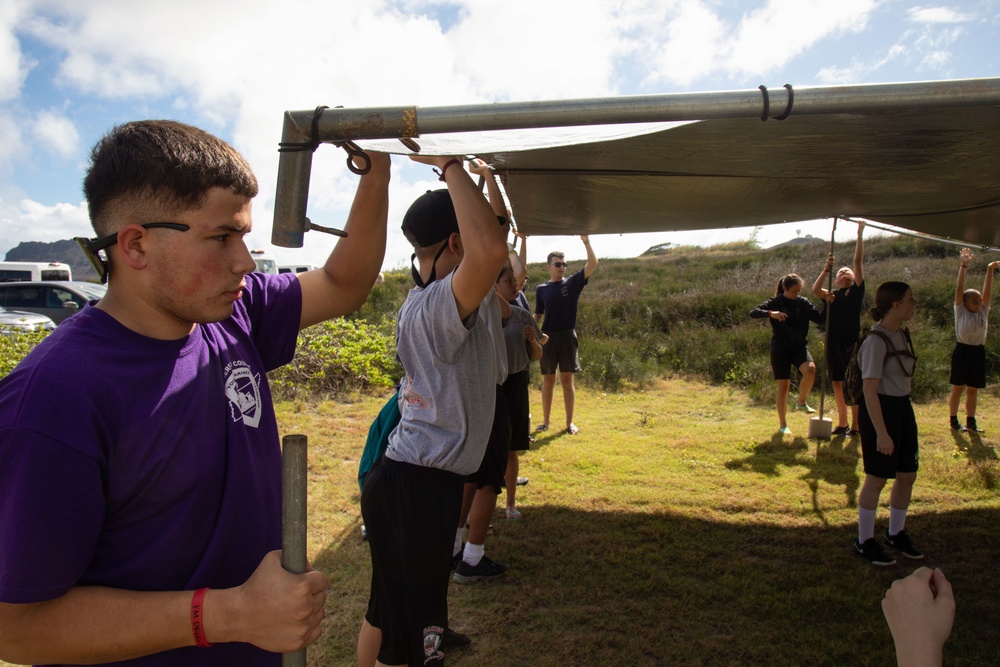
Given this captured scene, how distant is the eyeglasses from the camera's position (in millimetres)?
1074

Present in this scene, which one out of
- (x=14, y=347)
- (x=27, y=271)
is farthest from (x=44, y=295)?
(x=14, y=347)

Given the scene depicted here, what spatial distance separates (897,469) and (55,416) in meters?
4.56

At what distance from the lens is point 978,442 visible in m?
7.00

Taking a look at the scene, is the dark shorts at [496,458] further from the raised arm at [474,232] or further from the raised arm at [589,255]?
the raised arm at [589,255]

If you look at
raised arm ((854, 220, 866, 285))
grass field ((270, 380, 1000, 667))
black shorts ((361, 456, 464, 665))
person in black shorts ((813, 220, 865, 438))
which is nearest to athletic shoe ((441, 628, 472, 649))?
grass field ((270, 380, 1000, 667))

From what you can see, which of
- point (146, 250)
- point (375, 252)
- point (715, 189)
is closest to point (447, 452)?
point (375, 252)

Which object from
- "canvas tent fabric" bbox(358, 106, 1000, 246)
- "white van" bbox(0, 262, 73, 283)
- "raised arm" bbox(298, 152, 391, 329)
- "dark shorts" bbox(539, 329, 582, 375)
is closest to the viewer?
"raised arm" bbox(298, 152, 391, 329)

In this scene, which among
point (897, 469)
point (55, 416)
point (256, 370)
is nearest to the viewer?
point (55, 416)

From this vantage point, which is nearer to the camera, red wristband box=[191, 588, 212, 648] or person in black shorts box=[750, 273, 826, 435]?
red wristband box=[191, 588, 212, 648]

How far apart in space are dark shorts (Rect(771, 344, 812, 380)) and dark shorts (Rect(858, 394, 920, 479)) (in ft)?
11.0

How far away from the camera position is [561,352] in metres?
7.47

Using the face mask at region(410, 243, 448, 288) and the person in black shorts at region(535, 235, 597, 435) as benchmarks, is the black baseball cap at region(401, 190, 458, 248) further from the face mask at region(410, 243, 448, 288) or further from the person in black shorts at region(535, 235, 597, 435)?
the person in black shorts at region(535, 235, 597, 435)

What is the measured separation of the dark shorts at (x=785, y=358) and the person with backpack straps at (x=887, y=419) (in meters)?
3.16

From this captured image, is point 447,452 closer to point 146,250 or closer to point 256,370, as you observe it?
point 256,370
